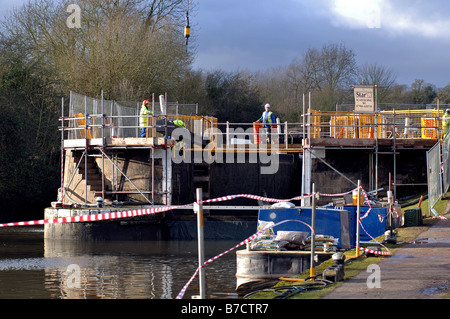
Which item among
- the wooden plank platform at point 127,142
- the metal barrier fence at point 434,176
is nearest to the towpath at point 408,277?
the metal barrier fence at point 434,176

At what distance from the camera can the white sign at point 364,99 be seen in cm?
2555

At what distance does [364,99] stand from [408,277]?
1538 cm

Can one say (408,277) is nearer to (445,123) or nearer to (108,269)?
(108,269)

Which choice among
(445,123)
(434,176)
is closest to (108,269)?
(434,176)

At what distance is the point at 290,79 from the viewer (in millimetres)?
61406

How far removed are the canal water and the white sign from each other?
6583mm

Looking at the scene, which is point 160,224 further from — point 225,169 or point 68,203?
point 225,169

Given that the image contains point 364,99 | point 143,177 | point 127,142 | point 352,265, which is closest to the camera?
point 352,265

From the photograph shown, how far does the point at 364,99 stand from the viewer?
25.7m

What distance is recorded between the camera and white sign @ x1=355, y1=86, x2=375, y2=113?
83.8ft

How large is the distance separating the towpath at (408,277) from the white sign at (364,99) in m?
10.9
